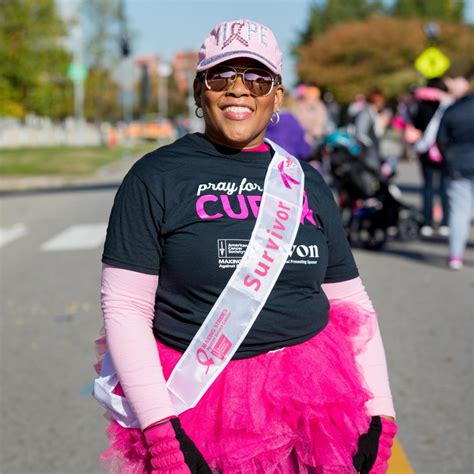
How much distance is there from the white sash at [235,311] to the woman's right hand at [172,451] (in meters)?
0.12

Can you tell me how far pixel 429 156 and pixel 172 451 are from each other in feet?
33.8

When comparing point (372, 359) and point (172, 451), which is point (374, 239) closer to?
point (372, 359)

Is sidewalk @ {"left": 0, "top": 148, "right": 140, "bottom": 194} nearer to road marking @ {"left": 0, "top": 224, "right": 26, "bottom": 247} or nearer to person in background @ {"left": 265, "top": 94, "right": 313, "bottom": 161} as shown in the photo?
road marking @ {"left": 0, "top": 224, "right": 26, "bottom": 247}

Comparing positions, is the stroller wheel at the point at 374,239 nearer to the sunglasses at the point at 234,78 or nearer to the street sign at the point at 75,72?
the sunglasses at the point at 234,78

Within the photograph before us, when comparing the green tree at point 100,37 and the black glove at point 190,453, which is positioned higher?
the black glove at point 190,453

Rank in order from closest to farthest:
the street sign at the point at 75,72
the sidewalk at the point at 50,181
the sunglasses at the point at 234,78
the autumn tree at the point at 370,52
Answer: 1. the sunglasses at the point at 234,78
2. the sidewalk at the point at 50,181
3. the street sign at the point at 75,72
4. the autumn tree at the point at 370,52

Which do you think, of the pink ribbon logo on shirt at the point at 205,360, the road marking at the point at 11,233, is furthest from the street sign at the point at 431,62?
the pink ribbon logo on shirt at the point at 205,360

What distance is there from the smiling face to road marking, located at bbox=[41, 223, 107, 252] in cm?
974

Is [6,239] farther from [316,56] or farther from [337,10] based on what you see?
[337,10]

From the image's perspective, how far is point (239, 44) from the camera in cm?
237

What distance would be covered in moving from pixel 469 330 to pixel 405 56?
8000 cm

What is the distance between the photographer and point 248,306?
233 cm

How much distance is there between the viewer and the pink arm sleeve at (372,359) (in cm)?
249

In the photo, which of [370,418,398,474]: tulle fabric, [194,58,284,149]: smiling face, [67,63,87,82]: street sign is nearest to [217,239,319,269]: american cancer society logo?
[194,58,284,149]: smiling face
